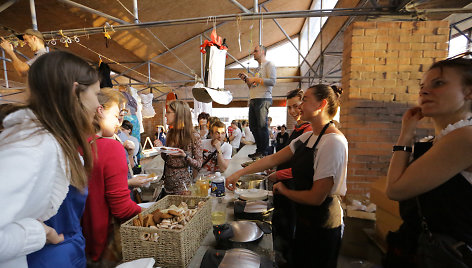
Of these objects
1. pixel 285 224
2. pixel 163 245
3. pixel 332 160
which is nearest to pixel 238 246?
pixel 163 245

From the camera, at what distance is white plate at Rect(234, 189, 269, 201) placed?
6.46 feet

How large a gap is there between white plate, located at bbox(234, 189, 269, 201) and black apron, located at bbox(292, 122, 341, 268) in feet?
1.29

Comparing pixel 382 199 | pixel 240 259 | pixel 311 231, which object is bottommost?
pixel 382 199

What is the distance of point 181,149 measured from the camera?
284 cm

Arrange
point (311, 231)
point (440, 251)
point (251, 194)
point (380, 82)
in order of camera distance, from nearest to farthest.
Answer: point (440, 251)
point (311, 231)
point (251, 194)
point (380, 82)

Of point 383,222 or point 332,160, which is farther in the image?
point 383,222

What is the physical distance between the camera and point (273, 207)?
1.81 metres

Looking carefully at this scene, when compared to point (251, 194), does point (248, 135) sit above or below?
above

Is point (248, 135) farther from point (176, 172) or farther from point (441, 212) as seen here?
point (441, 212)

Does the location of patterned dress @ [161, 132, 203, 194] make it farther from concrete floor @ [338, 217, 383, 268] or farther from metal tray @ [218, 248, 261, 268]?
concrete floor @ [338, 217, 383, 268]

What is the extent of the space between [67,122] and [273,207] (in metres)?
1.53

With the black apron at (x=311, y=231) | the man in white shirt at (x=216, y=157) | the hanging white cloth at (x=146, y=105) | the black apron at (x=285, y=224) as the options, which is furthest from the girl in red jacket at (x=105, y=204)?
the hanging white cloth at (x=146, y=105)

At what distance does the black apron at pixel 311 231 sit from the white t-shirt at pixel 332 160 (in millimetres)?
77

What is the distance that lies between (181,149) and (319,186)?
6.17 ft
